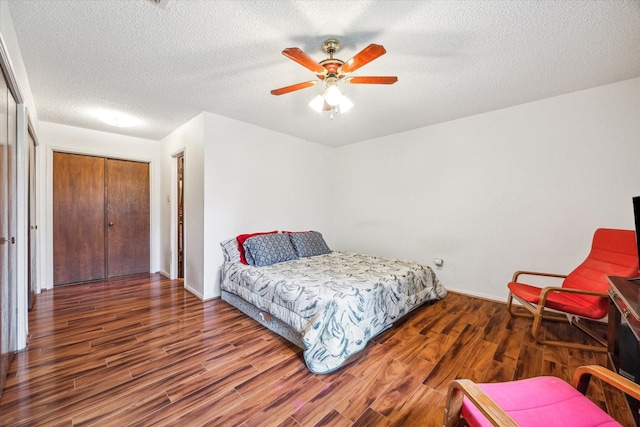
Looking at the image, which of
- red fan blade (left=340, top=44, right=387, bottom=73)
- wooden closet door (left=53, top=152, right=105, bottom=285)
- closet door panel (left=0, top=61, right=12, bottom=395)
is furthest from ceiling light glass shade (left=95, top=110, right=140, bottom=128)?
red fan blade (left=340, top=44, right=387, bottom=73)

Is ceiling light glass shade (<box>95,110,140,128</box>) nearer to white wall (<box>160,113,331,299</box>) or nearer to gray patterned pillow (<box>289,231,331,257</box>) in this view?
white wall (<box>160,113,331,299</box>)

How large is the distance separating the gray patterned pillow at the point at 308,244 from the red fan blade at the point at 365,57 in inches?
92.9

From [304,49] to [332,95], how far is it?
43 centimetres

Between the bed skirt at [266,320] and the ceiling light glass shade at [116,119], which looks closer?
the bed skirt at [266,320]

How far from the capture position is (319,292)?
2.14 metres

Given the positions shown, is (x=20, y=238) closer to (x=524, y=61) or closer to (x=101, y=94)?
(x=101, y=94)

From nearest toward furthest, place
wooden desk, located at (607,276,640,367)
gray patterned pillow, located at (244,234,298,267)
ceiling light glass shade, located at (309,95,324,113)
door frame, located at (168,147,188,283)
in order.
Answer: wooden desk, located at (607,276,640,367) < ceiling light glass shade, located at (309,95,324,113) < gray patterned pillow, located at (244,234,298,267) < door frame, located at (168,147,188,283)

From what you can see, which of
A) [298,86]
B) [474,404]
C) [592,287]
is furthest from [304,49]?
[592,287]

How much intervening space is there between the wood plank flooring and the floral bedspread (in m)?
0.15

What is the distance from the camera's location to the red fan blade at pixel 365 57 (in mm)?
1564

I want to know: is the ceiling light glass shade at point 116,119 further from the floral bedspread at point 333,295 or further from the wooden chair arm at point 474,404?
the wooden chair arm at point 474,404

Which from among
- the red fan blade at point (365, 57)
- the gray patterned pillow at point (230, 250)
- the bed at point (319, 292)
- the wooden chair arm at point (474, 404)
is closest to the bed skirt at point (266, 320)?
the bed at point (319, 292)

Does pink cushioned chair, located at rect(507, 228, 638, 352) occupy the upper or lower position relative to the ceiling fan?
lower

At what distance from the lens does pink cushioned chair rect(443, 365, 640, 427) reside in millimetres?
946
